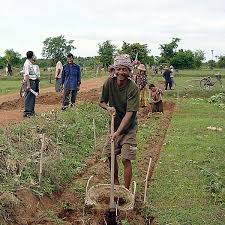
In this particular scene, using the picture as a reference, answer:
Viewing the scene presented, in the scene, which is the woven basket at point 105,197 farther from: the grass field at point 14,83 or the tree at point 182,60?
the tree at point 182,60

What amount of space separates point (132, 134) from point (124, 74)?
0.83 m

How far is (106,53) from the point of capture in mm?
50531

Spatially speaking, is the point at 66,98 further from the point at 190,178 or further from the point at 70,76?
the point at 190,178

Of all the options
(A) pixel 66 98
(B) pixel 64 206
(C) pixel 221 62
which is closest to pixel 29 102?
(A) pixel 66 98

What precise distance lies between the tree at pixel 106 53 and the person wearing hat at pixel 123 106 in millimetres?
43205

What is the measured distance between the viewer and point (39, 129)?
8.88 metres

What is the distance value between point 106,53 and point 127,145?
4466 centimetres

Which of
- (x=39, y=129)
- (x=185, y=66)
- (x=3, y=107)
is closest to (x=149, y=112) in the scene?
(x=3, y=107)

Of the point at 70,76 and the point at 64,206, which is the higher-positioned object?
the point at 70,76

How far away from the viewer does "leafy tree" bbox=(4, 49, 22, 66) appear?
55.4m

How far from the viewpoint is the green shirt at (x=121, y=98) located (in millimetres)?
6273

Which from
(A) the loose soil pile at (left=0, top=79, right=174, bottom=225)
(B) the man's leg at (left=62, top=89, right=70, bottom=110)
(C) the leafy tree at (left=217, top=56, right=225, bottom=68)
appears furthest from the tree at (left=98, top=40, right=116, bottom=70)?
(A) the loose soil pile at (left=0, top=79, right=174, bottom=225)

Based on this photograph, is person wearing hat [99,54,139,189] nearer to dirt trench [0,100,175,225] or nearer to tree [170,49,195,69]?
dirt trench [0,100,175,225]

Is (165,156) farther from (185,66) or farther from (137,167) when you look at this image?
(185,66)
